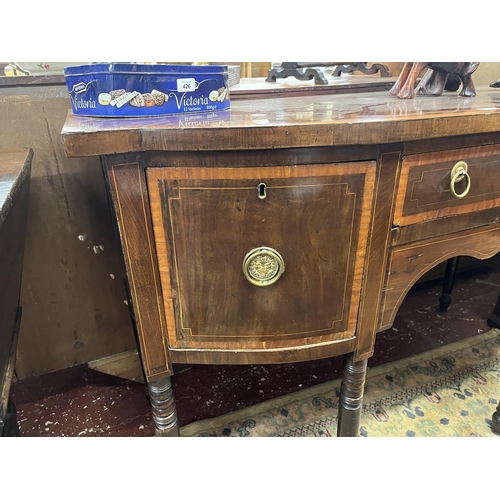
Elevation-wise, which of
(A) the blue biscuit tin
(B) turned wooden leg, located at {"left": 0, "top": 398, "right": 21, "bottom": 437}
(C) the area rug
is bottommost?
(C) the area rug

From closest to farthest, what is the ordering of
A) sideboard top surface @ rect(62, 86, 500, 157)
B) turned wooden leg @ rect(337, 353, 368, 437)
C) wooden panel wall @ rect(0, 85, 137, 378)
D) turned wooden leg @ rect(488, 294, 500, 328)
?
sideboard top surface @ rect(62, 86, 500, 157) → turned wooden leg @ rect(337, 353, 368, 437) → wooden panel wall @ rect(0, 85, 137, 378) → turned wooden leg @ rect(488, 294, 500, 328)

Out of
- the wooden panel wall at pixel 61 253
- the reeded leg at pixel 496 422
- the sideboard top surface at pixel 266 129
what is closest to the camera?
the sideboard top surface at pixel 266 129

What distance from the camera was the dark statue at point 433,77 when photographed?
824 millimetres

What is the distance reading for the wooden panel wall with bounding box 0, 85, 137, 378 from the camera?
86 centimetres

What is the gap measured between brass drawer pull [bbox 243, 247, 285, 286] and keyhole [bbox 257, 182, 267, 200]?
75mm

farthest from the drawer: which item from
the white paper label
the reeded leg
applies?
the reeded leg

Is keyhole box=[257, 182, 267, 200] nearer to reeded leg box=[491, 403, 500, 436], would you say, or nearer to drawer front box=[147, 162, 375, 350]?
drawer front box=[147, 162, 375, 350]

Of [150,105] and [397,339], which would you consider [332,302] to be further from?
[397,339]

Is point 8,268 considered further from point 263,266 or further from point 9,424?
point 263,266

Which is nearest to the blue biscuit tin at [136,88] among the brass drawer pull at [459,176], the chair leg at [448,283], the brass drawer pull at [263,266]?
the brass drawer pull at [263,266]

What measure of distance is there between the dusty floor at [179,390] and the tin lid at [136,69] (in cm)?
81

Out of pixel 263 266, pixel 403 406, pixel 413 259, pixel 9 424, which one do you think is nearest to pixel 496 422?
pixel 403 406

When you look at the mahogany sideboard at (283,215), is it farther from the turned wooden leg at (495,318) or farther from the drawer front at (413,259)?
the turned wooden leg at (495,318)

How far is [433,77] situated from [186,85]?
59cm
